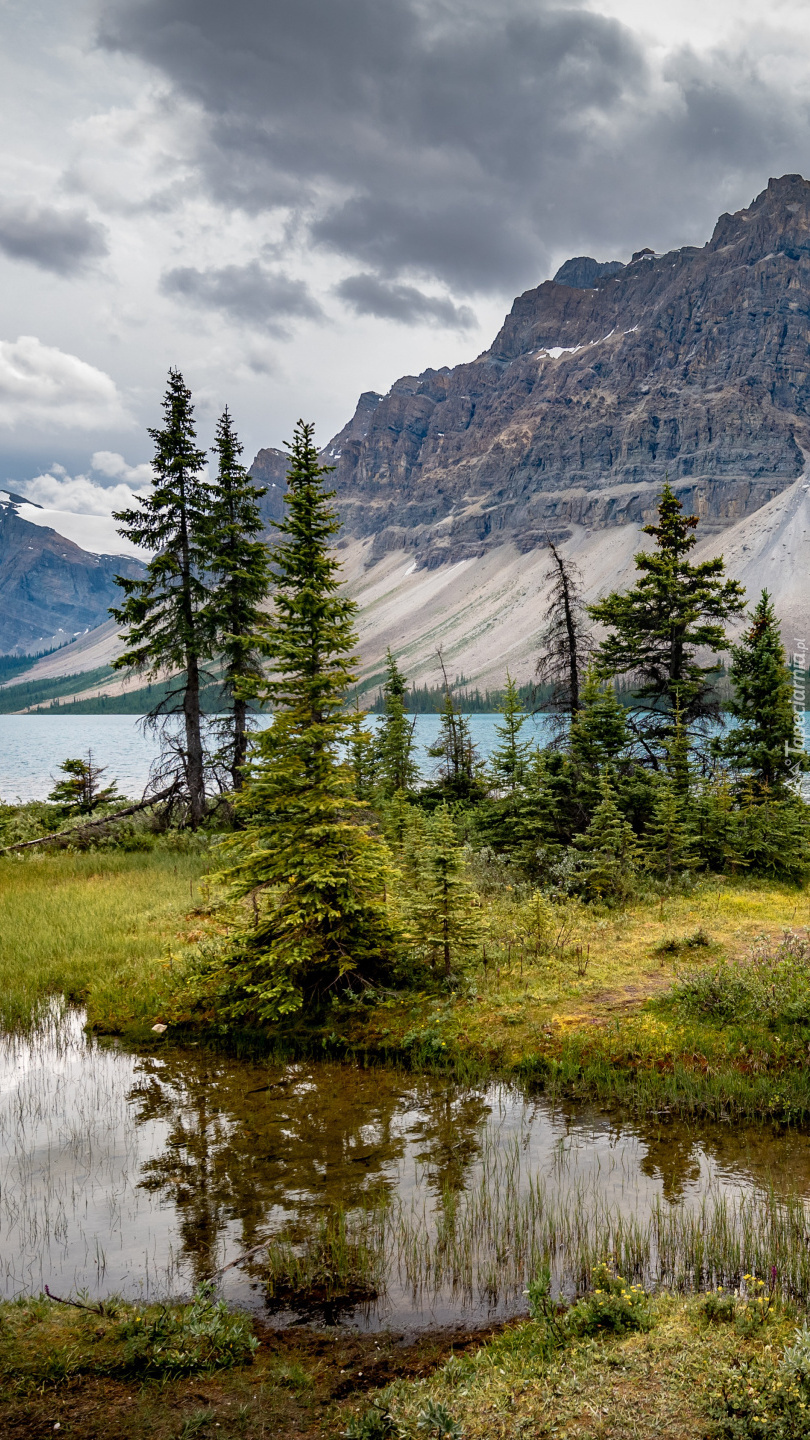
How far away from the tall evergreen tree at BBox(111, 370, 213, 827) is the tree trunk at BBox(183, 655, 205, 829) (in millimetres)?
40

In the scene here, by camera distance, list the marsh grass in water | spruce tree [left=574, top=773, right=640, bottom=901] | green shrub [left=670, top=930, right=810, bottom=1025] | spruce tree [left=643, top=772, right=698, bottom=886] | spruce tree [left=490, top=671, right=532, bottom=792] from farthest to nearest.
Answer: spruce tree [left=490, top=671, right=532, bottom=792] < spruce tree [left=643, top=772, right=698, bottom=886] < spruce tree [left=574, top=773, right=640, bottom=901] < green shrub [left=670, top=930, right=810, bottom=1025] < the marsh grass in water

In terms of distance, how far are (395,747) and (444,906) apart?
16399 mm

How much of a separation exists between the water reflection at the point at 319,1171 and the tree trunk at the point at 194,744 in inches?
584

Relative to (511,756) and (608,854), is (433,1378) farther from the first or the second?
(511,756)

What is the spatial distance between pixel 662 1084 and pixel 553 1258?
3483mm

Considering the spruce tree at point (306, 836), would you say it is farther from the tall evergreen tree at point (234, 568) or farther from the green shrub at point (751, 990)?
the tall evergreen tree at point (234, 568)

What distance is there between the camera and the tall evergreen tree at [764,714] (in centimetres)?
2006

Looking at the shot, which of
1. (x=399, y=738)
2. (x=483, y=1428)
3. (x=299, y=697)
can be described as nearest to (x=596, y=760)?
(x=399, y=738)

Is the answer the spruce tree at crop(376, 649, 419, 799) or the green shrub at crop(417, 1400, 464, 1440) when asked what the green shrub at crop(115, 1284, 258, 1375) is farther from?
the spruce tree at crop(376, 649, 419, 799)

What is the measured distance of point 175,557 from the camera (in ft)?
77.6

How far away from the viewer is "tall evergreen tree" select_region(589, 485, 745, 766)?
20391mm

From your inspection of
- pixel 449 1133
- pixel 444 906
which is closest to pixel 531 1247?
pixel 449 1133

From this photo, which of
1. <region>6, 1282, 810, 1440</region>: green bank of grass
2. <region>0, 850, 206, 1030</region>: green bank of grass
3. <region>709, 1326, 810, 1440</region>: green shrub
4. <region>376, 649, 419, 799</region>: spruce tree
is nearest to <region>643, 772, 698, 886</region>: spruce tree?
<region>376, 649, 419, 799</region>: spruce tree

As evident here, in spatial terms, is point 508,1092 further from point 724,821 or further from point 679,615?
point 679,615
